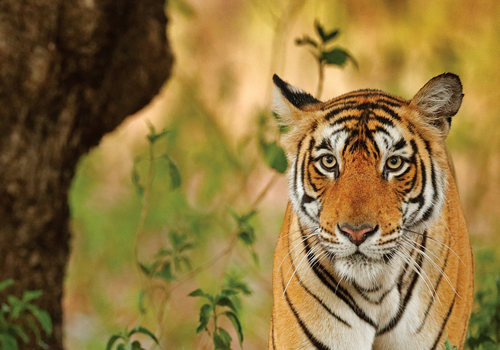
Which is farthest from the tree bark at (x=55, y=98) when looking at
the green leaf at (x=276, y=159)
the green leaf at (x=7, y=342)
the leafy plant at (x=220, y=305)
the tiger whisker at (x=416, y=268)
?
the tiger whisker at (x=416, y=268)

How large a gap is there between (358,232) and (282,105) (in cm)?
47

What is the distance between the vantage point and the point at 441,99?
5.07ft

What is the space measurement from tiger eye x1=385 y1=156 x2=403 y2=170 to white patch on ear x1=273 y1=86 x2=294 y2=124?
328 mm

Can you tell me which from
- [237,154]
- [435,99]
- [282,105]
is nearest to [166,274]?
[282,105]

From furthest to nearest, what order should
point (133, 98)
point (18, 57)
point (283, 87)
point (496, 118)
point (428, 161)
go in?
1. point (496, 118)
2. point (133, 98)
3. point (18, 57)
4. point (283, 87)
5. point (428, 161)

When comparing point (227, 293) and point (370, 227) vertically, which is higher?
point (370, 227)

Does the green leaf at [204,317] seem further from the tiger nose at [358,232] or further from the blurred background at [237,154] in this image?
the blurred background at [237,154]

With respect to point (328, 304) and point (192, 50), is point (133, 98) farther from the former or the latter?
point (192, 50)

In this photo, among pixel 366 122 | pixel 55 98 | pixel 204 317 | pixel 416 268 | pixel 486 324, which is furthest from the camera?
pixel 55 98

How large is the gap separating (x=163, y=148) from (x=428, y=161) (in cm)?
413

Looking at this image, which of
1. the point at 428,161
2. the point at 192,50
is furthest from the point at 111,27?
the point at 192,50

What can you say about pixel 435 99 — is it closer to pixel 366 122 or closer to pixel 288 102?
pixel 366 122

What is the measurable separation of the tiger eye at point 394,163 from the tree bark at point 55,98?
1.48 metres

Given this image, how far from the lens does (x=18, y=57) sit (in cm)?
231
